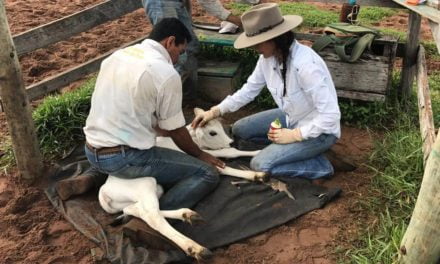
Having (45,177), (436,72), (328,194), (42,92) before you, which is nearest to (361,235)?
(328,194)

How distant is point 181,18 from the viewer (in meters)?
4.92

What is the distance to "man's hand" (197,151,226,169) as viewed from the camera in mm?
3734

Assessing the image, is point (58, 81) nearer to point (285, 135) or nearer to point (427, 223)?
point (285, 135)

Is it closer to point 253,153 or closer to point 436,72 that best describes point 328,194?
point 253,153

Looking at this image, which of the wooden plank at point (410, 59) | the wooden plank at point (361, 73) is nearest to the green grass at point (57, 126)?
the wooden plank at point (361, 73)

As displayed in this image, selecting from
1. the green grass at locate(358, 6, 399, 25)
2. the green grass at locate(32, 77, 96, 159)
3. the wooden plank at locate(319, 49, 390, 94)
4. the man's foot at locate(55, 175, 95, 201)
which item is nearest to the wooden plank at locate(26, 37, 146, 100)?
the green grass at locate(32, 77, 96, 159)

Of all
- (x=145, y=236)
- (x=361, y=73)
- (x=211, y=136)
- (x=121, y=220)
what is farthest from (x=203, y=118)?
(x=361, y=73)

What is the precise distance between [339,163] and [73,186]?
2185 millimetres

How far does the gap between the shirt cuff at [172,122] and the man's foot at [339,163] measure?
4.69 ft

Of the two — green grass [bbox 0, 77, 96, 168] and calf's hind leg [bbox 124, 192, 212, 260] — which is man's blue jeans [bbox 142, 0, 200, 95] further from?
calf's hind leg [bbox 124, 192, 212, 260]

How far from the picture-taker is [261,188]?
12.4ft

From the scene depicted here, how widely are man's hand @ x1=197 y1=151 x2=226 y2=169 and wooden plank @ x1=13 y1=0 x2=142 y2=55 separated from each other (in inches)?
73.0

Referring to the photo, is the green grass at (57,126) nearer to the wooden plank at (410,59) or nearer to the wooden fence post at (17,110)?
the wooden fence post at (17,110)

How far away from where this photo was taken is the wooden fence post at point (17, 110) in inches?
142
